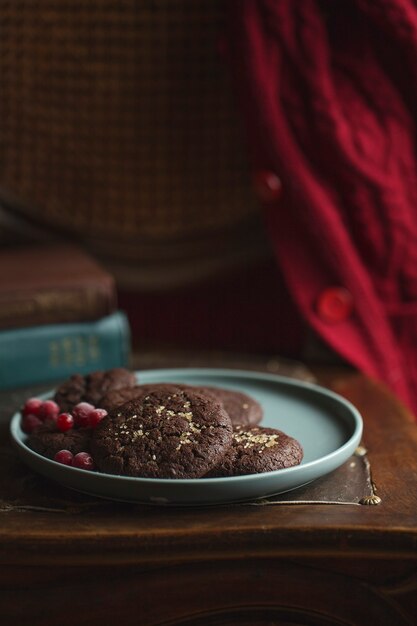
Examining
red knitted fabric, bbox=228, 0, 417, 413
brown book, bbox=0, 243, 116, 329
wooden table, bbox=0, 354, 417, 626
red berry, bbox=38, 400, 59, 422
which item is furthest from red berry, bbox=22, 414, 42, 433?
red knitted fabric, bbox=228, 0, 417, 413

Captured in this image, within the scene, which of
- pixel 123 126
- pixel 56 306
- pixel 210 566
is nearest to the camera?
pixel 210 566

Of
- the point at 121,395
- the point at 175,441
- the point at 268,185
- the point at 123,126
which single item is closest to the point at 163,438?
the point at 175,441

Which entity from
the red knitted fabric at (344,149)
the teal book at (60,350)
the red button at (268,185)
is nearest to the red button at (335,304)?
the red knitted fabric at (344,149)

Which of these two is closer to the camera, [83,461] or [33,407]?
[83,461]

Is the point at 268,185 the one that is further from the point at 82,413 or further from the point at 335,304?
the point at 82,413

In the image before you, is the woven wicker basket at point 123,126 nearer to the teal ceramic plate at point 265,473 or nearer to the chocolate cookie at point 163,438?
the teal ceramic plate at point 265,473

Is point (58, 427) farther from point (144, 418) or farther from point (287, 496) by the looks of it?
point (287, 496)
